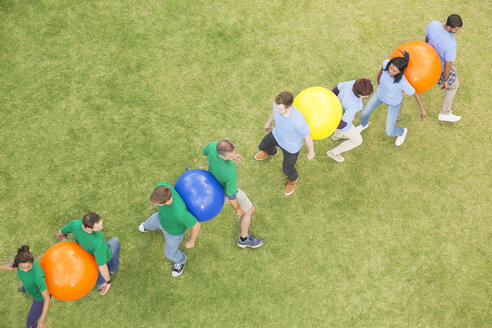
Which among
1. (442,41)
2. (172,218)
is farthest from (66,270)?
(442,41)

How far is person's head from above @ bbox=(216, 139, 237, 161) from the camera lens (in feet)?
14.4

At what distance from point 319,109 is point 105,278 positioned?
3.69 metres

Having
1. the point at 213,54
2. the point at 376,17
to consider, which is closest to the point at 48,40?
the point at 213,54

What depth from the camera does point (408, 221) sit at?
20.2 feet

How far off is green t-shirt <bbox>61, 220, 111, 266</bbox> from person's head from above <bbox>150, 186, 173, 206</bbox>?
0.98m

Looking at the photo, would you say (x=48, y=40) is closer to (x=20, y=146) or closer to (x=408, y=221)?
(x=20, y=146)

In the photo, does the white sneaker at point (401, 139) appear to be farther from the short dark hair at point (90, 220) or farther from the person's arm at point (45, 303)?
the person's arm at point (45, 303)

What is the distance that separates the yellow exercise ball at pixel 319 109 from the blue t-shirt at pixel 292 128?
0.24m

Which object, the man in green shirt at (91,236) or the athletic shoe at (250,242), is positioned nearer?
the man in green shirt at (91,236)

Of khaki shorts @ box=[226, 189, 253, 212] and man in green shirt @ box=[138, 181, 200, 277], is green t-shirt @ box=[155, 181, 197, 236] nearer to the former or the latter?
man in green shirt @ box=[138, 181, 200, 277]

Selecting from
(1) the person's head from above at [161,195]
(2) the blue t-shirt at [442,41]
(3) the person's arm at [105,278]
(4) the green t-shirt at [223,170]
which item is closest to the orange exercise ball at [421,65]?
(2) the blue t-shirt at [442,41]

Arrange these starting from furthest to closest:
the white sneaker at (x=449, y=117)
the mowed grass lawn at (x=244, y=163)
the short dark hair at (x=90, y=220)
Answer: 1. the white sneaker at (x=449, y=117)
2. the mowed grass lawn at (x=244, y=163)
3. the short dark hair at (x=90, y=220)

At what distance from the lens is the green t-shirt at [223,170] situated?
4676 mm

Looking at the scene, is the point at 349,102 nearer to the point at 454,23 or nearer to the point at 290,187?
the point at 290,187
